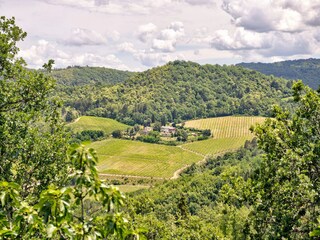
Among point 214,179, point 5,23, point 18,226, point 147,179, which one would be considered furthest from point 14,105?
point 147,179

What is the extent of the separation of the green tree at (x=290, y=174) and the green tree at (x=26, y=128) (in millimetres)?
Result: 10708

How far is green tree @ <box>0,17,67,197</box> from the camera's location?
709 inches

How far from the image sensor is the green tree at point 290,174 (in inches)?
634

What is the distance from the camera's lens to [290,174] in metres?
16.8

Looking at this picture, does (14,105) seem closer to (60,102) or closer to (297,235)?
(60,102)

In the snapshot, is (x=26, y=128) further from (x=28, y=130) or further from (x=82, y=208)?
(x=82, y=208)

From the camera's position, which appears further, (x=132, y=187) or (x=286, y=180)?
(x=132, y=187)

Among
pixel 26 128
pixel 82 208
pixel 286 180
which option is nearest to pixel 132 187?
pixel 26 128

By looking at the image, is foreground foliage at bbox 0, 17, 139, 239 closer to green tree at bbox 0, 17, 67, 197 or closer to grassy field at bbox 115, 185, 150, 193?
green tree at bbox 0, 17, 67, 197

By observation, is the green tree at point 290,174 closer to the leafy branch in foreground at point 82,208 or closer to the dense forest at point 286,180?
the dense forest at point 286,180

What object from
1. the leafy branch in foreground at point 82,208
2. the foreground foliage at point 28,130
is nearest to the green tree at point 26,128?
the foreground foliage at point 28,130

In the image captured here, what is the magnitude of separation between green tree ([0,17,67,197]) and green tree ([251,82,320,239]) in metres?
10.7

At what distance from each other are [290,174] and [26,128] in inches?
549

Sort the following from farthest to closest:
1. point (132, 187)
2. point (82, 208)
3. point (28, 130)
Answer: point (132, 187) → point (28, 130) → point (82, 208)
